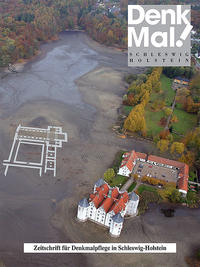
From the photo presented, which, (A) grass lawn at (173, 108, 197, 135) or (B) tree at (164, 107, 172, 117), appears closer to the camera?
(A) grass lawn at (173, 108, 197, 135)

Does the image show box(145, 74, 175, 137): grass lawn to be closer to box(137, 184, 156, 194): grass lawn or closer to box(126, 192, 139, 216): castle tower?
box(137, 184, 156, 194): grass lawn

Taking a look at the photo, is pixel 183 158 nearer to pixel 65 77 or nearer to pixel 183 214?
pixel 183 214

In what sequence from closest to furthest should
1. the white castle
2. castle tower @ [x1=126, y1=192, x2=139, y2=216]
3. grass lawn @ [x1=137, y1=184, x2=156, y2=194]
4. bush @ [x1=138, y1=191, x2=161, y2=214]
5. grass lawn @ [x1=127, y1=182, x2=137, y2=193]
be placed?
the white castle
castle tower @ [x1=126, y1=192, x2=139, y2=216]
bush @ [x1=138, y1=191, x2=161, y2=214]
grass lawn @ [x1=127, y1=182, x2=137, y2=193]
grass lawn @ [x1=137, y1=184, x2=156, y2=194]

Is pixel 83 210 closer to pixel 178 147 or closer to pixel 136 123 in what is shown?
pixel 178 147

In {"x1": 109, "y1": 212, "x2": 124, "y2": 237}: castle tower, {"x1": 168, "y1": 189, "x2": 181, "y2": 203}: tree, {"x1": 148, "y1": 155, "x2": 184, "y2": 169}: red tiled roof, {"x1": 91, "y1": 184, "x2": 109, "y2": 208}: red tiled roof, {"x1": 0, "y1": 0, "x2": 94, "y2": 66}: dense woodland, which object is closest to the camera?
{"x1": 109, "y1": 212, "x2": 124, "y2": 237}: castle tower

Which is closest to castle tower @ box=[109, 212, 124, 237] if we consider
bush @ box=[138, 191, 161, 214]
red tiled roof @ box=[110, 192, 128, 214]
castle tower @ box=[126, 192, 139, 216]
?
red tiled roof @ box=[110, 192, 128, 214]

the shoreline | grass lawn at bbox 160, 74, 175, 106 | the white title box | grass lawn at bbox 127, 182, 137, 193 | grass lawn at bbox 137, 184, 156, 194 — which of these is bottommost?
the white title box

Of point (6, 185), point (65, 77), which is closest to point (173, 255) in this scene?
point (6, 185)

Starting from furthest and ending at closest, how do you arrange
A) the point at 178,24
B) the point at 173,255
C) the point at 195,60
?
the point at 195,60, the point at 178,24, the point at 173,255
